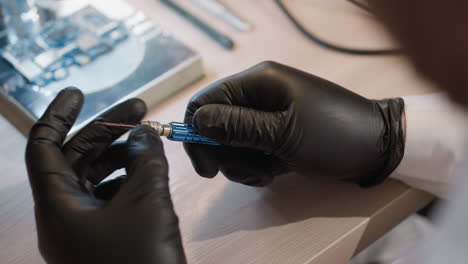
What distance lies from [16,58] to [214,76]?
0.97ft

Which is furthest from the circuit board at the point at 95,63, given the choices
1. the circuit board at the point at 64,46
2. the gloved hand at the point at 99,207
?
the gloved hand at the point at 99,207

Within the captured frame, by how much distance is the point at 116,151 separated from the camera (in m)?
0.50

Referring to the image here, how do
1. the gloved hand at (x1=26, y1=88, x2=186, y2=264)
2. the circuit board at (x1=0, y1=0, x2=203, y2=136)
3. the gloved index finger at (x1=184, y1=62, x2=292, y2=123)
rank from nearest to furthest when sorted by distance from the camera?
the gloved hand at (x1=26, y1=88, x2=186, y2=264) → the gloved index finger at (x1=184, y1=62, x2=292, y2=123) → the circuit board at (x1=0, y1=0, x2=203, y2=136)

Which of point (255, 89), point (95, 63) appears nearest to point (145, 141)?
point (255, 89)

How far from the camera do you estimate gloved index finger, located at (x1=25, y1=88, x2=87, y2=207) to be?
0.41 metres

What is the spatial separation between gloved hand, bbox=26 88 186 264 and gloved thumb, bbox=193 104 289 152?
6 centimetres

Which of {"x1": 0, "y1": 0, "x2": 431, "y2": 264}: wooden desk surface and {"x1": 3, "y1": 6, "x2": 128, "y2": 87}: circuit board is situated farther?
{"x1": 3, "y1": 6, "x2": 128, "y2": 87}: circuit board

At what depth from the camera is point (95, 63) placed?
640mm

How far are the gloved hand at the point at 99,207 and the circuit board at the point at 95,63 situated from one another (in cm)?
12

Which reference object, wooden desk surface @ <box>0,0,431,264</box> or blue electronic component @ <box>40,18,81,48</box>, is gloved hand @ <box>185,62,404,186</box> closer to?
wooden desk surface @ <box>0,0,431,264</box>

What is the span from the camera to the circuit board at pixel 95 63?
60 cm

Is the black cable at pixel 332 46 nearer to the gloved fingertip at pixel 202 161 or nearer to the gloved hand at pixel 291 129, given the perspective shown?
the gloved hand at pixel 291 129

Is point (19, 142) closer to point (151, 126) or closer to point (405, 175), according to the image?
point (151, 126)

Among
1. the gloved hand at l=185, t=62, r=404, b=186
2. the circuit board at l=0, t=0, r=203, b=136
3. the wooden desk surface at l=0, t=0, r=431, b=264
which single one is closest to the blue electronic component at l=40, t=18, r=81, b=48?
the circuit board at l=0, t=0, r=203, b=136
